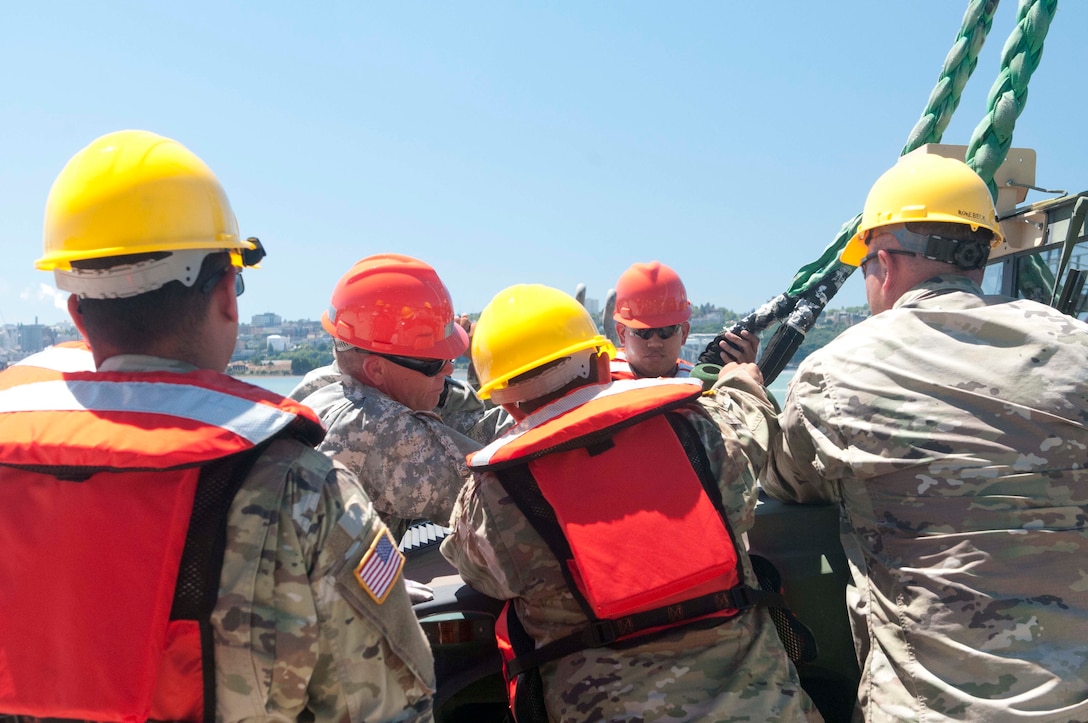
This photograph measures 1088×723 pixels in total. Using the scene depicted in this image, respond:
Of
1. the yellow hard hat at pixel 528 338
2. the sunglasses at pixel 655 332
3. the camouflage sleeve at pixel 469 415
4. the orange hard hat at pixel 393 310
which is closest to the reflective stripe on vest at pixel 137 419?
the yellow hard hat at pixel 528 338

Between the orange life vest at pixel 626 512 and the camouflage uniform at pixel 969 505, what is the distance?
473mm

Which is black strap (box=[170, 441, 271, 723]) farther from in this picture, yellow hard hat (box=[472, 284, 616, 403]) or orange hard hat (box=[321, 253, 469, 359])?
orange hard hat (box=[321, 253, 469, 359])

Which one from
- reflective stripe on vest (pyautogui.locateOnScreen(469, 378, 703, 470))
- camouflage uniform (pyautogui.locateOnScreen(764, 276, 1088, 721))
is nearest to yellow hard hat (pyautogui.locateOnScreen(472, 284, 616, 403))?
reflective stripe on vest (pyautogui.locateOnScreen(469, 378, 703, 470))

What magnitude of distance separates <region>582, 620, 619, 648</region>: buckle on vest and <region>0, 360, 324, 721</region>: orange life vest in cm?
111

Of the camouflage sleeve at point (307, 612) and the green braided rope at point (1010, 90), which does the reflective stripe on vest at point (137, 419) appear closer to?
the camouflage sleeve at point (307, 612)

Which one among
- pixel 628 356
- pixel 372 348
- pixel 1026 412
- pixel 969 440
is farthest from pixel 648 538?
pixel 628 356

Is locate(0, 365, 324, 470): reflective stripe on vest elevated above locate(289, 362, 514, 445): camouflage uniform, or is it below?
above

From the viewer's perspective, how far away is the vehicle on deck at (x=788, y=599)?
9.71 ft

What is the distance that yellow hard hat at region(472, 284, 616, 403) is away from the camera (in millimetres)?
2764

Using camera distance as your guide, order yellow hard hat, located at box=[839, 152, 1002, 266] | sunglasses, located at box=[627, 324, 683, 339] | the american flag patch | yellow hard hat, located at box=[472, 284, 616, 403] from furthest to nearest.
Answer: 1. sunglasses, located at box=[627, 324, 683, 339]
2. yellow hard hat, located at box=[839, 152, 1002, 266]
3. yellow hard hat, located at box=[472, 284, 616, 403]
4. the american flag patch

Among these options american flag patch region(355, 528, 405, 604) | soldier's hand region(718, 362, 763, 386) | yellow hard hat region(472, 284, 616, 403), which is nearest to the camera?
american flag patch region(355, 528, 405, 604)

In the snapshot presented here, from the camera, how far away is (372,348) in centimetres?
329

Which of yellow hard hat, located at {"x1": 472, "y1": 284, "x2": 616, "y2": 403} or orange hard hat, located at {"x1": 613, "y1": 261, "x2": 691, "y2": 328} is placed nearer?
yellow hard hat, located at {"x1": 472, "y1": 284, "x2": 616, "y2": 403}

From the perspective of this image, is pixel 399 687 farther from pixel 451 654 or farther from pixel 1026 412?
pixel 1026 412
